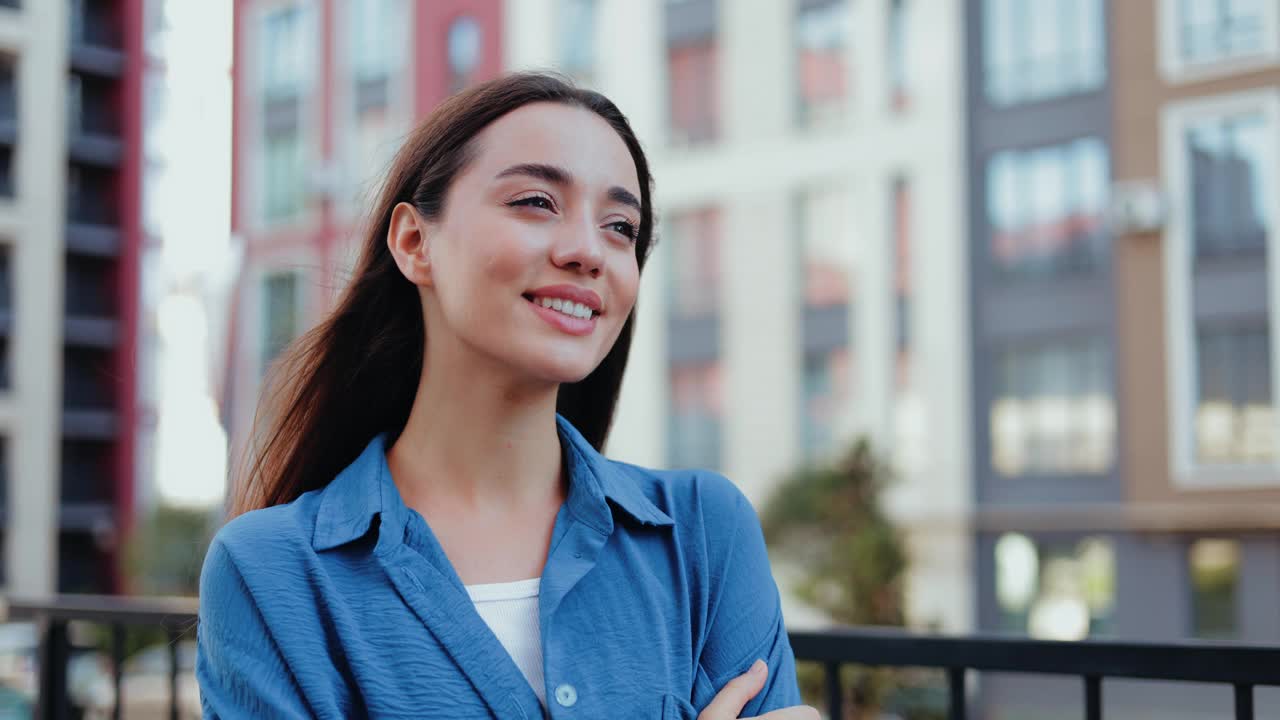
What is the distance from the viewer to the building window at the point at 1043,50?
13211 millimetres

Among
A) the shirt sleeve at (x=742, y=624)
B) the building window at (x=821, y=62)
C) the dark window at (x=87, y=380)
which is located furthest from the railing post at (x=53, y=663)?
the dark window at (x=87, y=380)


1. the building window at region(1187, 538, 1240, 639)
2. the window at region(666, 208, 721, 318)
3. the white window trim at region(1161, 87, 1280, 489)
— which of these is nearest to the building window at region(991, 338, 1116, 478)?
the white window trim at region(1161, 87, 1280, 489)

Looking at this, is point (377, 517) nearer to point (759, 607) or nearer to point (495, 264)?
point (495, 264)

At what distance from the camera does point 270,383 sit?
4.38ft

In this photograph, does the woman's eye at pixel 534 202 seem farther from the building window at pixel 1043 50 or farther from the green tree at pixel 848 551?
the building window at pixel 1043 50

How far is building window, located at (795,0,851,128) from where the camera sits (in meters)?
14.4

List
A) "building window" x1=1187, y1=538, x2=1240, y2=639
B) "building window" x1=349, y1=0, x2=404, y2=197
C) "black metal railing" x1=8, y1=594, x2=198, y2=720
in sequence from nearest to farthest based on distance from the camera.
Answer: "black metal railing" x1=8, y1=594, x2=198, y2=720
"building window" x1=1187, y1=538, x2=1240, y2=639
"building window" x1=349, y1=0, x2=404, y2=197

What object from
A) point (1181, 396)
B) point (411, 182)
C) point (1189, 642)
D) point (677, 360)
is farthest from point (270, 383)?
point (677, 360)

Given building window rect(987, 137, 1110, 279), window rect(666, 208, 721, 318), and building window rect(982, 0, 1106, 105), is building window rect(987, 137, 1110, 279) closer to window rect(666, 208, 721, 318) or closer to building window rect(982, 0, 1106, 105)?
building window rect(982, 0, 1106, 105)

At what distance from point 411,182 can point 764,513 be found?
508 inches

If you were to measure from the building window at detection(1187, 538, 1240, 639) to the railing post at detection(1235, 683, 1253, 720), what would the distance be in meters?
11.5

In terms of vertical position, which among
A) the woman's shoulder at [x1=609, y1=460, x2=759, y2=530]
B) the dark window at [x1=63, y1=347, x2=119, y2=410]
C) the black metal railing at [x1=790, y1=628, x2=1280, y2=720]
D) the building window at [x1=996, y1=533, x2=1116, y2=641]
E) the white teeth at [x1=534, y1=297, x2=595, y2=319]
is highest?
the dark window at [x1=63, y1=347, x2=119, y2=410]

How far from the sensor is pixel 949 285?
13.5 meters

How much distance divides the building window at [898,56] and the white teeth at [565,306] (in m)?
13.4
